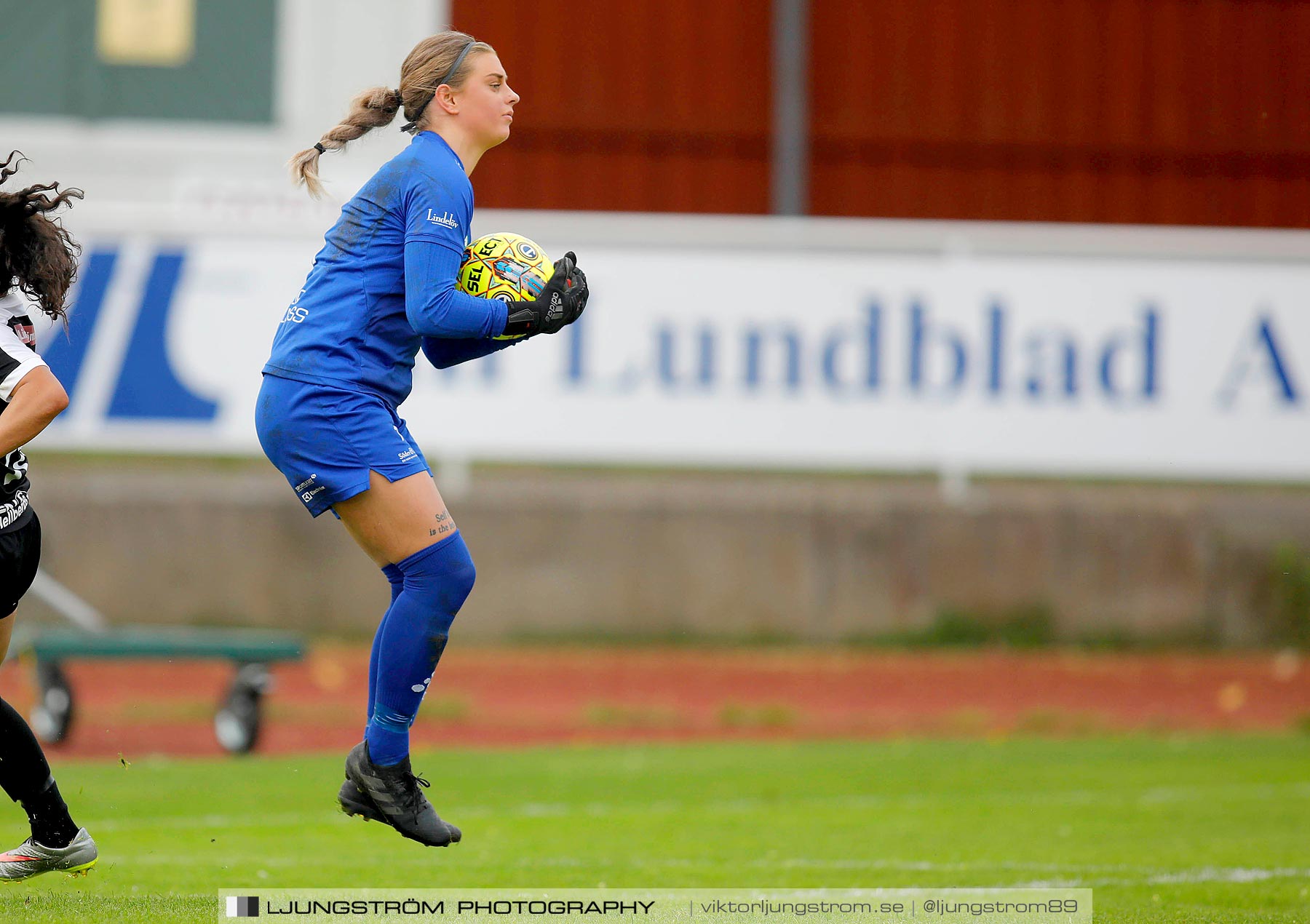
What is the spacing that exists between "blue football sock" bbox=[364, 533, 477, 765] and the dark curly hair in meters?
1.28

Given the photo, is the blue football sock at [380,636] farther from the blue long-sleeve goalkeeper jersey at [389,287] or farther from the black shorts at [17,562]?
the black shorts at [17,562]

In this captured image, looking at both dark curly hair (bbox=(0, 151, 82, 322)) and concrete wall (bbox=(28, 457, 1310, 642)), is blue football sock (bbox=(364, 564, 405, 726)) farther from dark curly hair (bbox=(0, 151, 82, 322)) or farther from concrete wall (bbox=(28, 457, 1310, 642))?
concrete wall (bbox=(28, 457, 1310, 642))

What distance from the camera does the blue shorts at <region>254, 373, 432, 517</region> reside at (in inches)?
197

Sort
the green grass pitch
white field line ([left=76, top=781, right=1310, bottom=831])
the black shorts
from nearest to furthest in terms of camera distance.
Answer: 1. the black shorts
2. the green grass pitch
3. white field line ([left=76, top=781, right=1310, bottom=831])

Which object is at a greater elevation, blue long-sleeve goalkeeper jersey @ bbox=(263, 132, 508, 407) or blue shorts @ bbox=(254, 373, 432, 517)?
blue long-sleeve goalkeeper jersey @ bbox=(263, 132, 508, 407)

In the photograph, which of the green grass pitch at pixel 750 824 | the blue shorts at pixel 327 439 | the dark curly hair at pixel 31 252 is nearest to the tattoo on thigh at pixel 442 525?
the blue shorts at pixel 327 439

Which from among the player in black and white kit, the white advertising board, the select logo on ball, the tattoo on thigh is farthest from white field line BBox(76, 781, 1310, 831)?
the white advertising board

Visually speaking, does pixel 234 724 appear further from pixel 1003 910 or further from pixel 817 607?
pixel 1003 910

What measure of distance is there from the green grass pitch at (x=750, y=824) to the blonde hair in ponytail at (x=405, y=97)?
2300 millimetres

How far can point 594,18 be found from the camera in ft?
68.0

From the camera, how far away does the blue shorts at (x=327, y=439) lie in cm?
502

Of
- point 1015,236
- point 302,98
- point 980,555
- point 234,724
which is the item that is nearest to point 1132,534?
point 980,555

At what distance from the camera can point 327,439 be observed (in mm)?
5012

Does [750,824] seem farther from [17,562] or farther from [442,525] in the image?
[17,562]
